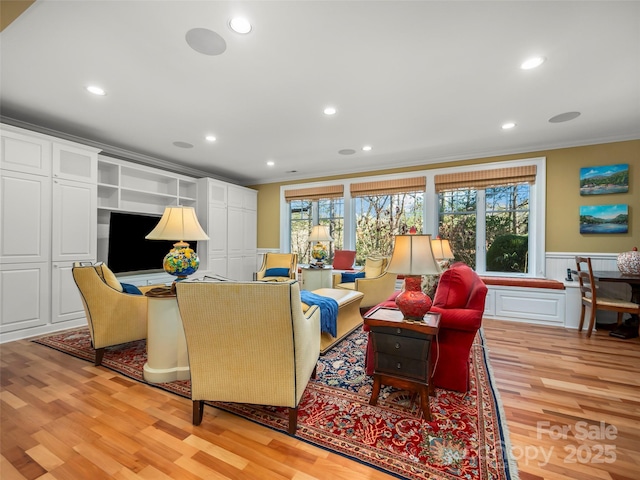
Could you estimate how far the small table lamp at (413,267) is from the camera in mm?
1877

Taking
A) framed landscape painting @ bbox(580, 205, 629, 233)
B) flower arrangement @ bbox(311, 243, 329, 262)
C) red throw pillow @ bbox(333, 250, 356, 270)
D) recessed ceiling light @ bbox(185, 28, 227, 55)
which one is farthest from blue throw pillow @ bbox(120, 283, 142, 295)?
framed landscape painting @ bbox(580, 205, 629, 233)

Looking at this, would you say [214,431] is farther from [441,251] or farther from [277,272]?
[277,272]

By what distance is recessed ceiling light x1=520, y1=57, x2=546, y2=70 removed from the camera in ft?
7.43

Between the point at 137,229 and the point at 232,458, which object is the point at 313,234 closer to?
the point at 137,229

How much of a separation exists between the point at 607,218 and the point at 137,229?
7.01m

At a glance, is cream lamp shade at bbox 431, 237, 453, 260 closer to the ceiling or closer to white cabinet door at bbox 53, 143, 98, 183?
the ceiling

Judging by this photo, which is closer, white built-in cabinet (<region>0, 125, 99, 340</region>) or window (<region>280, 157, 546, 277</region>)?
white built-in cabinet (<region>0, 125, 99, 340</region>)

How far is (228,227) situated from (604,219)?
632cm

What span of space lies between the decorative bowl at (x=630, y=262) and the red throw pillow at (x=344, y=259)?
12.3 ft

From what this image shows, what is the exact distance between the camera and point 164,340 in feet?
7.60

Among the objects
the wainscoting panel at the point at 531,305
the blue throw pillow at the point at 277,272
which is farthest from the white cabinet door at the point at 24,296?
the wainscoting panel at the point at 531,305

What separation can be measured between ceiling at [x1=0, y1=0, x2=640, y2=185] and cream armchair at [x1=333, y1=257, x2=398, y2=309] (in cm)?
189

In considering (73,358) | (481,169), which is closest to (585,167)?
(481,169)

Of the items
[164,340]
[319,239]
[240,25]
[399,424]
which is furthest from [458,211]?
[164,340]
